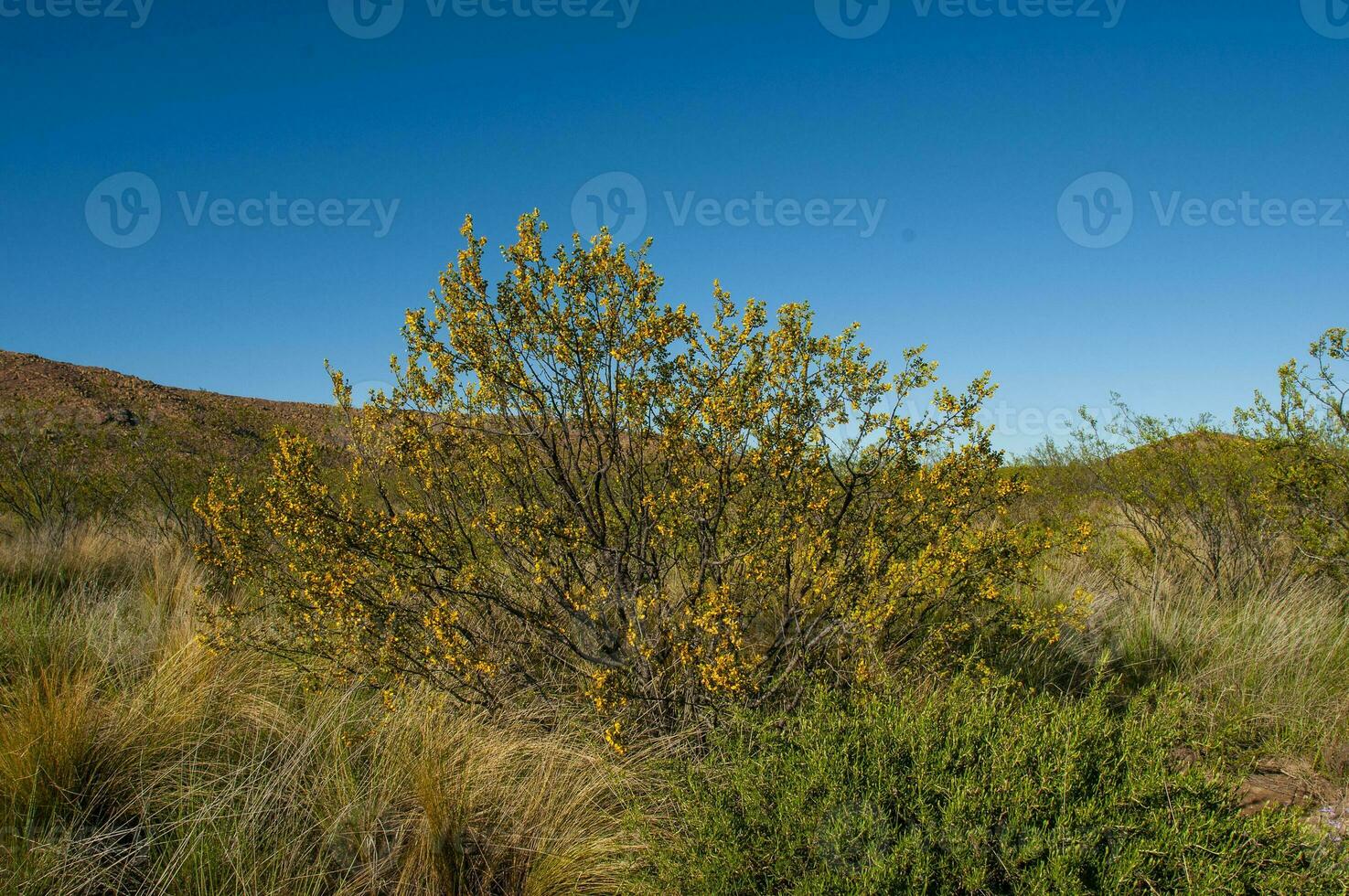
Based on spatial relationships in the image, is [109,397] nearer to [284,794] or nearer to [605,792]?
[284,794]

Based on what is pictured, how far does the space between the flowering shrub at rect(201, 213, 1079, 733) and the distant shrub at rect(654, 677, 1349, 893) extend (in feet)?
2.76

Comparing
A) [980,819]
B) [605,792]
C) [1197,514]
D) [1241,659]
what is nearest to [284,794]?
[605,792]

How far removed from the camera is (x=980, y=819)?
223 cm

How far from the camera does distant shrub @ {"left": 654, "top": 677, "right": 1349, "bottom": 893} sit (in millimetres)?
2020

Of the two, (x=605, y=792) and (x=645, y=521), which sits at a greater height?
(x=645, y=521)

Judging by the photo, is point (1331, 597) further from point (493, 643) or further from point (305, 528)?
point (305, 528)

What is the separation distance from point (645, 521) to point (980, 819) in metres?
2.10

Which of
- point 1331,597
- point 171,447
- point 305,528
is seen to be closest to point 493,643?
point 305,528

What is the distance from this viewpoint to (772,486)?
13.7 feet

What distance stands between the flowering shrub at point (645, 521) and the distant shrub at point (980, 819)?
843 mm

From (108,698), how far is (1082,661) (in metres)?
6.05

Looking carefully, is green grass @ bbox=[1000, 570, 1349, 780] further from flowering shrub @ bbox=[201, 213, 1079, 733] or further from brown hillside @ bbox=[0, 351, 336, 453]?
brown hillside @ bbox=[0, 351, 336, 453]

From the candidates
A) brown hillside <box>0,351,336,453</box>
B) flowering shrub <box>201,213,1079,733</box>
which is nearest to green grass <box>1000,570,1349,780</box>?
flowering shrub <box>201,213,1079,733</box>

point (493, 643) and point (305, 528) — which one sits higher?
point (305, 528)
